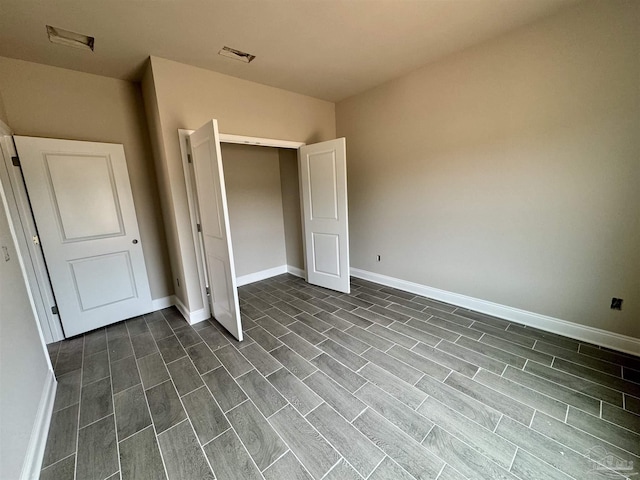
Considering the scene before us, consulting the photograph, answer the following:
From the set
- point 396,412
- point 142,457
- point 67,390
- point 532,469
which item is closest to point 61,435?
point 67,390

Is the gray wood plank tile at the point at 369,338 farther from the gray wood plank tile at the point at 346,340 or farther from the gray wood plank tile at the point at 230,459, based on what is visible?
the gray wood plank tile at the point at 230,459

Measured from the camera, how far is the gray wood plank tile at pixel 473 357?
1.95m

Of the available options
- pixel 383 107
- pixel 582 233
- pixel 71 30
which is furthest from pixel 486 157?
pixel 71 30

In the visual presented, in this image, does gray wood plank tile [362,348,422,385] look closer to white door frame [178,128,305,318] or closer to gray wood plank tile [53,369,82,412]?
white door frame [178,128,305,318]

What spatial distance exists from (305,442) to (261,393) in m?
0.50

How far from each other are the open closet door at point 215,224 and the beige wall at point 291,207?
1.72 metres

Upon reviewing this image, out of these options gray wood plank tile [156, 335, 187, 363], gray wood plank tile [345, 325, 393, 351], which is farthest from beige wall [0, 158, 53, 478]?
gray wood plank tile [345, 325, 393, 351]

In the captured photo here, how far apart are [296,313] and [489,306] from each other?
2157 mm

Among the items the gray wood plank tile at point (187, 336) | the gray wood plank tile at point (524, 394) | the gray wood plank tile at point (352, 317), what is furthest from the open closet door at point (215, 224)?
the gray wood plank tile at point (524, 394)

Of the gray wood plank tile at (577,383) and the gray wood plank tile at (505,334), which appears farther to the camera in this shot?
the gray wood plank tile at (505,334)

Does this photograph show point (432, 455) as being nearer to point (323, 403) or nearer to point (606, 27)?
point (323, 403)

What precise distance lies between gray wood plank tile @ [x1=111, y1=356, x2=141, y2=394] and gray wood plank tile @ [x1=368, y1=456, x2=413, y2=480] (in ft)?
6.11

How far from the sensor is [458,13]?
6.49 ft

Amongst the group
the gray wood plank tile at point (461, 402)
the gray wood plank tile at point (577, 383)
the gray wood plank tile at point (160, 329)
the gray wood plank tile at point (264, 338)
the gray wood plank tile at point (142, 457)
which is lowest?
the gray wood plank tile at point (461, 402)
